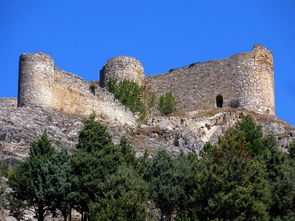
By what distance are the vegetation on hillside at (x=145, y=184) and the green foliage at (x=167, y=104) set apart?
22.8 meters

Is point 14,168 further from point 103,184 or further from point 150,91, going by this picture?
point 150,91

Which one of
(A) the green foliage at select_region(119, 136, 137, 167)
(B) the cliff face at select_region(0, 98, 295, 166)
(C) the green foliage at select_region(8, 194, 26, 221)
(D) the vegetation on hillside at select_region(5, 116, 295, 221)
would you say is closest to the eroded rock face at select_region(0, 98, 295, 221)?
(B) the cliff face at select_region(0, 98, 295, 166)

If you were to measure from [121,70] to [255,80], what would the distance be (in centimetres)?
1030

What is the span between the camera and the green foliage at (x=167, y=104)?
6456 centimetres

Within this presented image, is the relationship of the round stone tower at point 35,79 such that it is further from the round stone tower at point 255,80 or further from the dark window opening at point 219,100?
the round stone tower at point 255,80

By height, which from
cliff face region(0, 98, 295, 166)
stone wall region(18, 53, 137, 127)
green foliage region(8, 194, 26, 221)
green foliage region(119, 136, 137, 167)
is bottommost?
green foliage region(8, 194, 26, 221)

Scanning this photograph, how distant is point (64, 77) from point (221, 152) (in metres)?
18.4

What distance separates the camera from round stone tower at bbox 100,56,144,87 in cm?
6625

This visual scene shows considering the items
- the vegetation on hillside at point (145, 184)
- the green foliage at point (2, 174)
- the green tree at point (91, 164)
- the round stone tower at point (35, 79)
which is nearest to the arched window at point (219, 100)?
the round stone tower at point (35, 79)

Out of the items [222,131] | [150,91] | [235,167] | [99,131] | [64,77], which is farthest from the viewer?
[150,91]

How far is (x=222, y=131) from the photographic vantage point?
194ft

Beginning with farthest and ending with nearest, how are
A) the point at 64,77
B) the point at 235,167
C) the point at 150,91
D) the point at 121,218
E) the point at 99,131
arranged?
the point at 150,91, the point at 64,77, the point at 99,131, the point at 235,167, the point at 121,218

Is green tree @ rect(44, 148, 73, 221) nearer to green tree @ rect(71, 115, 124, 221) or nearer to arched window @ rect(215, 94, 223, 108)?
green tree @ rect(71, 115, 124, 221)

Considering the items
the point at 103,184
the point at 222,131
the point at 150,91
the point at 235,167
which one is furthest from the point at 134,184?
the point at 150,91
